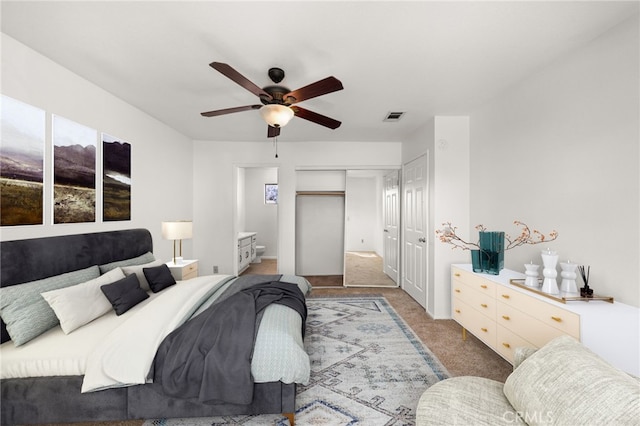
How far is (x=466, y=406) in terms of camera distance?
4.48 ft

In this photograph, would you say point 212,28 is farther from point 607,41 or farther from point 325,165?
point 325,165

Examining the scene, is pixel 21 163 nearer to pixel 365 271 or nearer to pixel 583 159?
pixel 583 159

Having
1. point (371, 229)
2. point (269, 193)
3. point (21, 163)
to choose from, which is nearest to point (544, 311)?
point (21, 163)

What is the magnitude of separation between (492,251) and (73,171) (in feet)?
13.0

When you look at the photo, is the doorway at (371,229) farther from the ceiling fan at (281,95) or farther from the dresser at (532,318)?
the ceiling fan at (281,95)

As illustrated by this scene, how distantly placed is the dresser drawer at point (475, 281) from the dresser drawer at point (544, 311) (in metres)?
0.12

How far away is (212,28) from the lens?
1944mm

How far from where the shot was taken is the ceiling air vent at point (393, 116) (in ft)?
12.0

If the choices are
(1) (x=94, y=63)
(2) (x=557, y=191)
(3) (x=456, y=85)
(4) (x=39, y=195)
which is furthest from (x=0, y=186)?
(2) (x=557, y=191)

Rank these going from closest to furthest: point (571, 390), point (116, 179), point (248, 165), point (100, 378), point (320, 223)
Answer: point (571, 390) → point (100, 378) → point (116, 179) → point (248, 165) → point (320, 223)

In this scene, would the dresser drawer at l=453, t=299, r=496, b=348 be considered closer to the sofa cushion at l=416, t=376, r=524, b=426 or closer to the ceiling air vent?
the sofa cushion at l=416, t=376, r=524, b=426

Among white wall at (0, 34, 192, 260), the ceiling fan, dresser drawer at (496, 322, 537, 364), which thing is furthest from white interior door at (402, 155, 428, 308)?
white wall at (0, 34, 192, 260)

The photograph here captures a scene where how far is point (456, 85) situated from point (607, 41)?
3.50 feet

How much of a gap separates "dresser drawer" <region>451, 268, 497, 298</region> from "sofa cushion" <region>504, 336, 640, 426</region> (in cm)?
117
